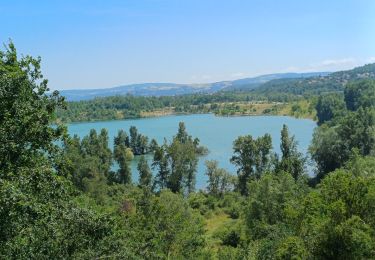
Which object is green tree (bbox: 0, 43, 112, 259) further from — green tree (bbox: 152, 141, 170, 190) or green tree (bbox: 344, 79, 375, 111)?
green tree (bbox: 344, 79, 375, 111)

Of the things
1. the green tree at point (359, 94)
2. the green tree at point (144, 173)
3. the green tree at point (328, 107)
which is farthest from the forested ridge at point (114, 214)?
the green tree at point (328, 107)

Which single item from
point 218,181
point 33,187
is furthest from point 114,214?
point 218,181

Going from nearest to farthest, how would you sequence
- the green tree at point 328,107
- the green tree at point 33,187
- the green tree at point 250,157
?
1. the green tree at point 33,187
2. the green tree at point 250,157
3. the green tree at point 328,107

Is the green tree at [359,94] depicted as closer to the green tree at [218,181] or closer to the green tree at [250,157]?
the green tree at [250,157]

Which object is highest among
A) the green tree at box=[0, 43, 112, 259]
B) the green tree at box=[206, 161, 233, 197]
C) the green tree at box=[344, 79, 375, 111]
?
the green tree at box=[0, 43, 112, 259]

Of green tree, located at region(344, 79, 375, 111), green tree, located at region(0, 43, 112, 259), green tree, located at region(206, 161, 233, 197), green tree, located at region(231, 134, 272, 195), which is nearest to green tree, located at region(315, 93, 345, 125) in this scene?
green tree, located at region(344, 79, 375, 111)

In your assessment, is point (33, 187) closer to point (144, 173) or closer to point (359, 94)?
point (144, 173)

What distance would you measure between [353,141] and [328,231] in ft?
172

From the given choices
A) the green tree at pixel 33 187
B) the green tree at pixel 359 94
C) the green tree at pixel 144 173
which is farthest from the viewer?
the green tree at pixel 359 94

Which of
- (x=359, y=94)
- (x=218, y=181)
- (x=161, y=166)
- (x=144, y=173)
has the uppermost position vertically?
(x=359, y=94)

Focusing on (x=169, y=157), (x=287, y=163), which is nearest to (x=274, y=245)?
(x=287, y=163)

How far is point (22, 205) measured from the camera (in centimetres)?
988

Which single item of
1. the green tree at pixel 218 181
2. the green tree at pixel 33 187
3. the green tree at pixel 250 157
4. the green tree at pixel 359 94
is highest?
the green tree at pixel 33 187

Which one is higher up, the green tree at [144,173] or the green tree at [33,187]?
the green tree at [33,187]
